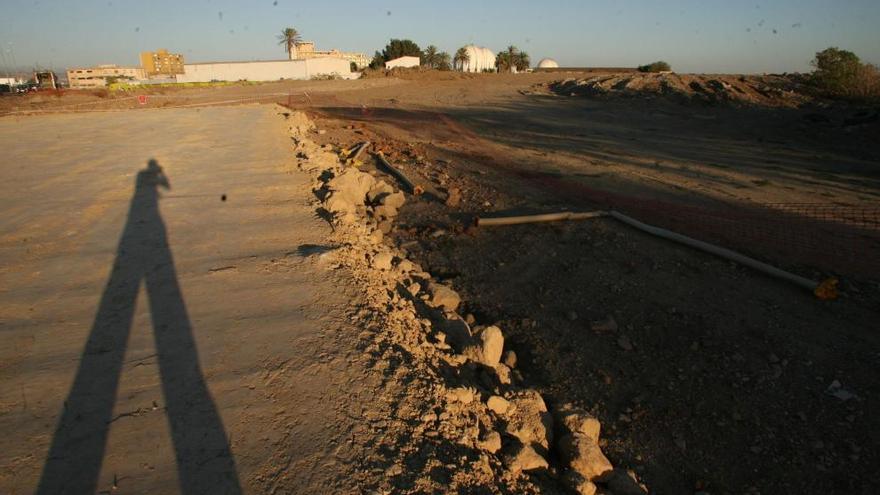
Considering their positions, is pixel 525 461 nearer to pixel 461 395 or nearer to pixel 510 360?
pixel 461 395

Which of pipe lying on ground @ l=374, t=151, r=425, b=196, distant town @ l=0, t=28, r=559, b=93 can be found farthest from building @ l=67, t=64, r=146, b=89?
pipe lying on ground @ l=374, t=151, r=425, b=196

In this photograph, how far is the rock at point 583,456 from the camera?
2.85 meters

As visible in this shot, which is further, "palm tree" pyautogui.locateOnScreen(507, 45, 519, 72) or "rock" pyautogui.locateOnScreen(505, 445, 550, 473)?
"palm tree" pyautogui.locateOnScreen(507, 45, 519, 72)

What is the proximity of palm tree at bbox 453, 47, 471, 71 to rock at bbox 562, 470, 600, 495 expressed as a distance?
7691 cm

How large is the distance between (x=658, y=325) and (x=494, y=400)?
253 cm

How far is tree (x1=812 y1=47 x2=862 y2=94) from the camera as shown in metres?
22.3

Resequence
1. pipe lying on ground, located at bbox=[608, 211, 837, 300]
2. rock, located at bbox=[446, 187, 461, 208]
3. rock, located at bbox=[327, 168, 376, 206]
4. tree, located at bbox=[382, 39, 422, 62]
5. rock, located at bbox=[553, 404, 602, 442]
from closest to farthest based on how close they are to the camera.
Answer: rock, located at bbox=[553, 404, 602, 442], pipe lying on ground, located at bbox=[608, 211, 837, 300], rock, located at bbox=[327, 168, 376, 206], rock, located at bbox=[446, 187, 461, 208], tree, located at bbox=[382, 39, 422, 62]

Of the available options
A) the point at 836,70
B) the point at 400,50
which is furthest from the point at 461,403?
the point at 400,50

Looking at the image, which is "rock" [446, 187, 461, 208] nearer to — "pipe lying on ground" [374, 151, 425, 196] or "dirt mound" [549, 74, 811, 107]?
"pipe lying on ground" [374, 151, 425, 196]

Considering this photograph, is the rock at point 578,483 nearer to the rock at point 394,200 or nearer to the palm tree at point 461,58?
the rock at point 394,200

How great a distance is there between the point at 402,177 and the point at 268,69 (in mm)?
59951

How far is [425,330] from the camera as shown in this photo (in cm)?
386

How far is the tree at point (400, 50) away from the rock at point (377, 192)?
64034mm

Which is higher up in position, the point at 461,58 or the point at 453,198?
the point at 461,58
